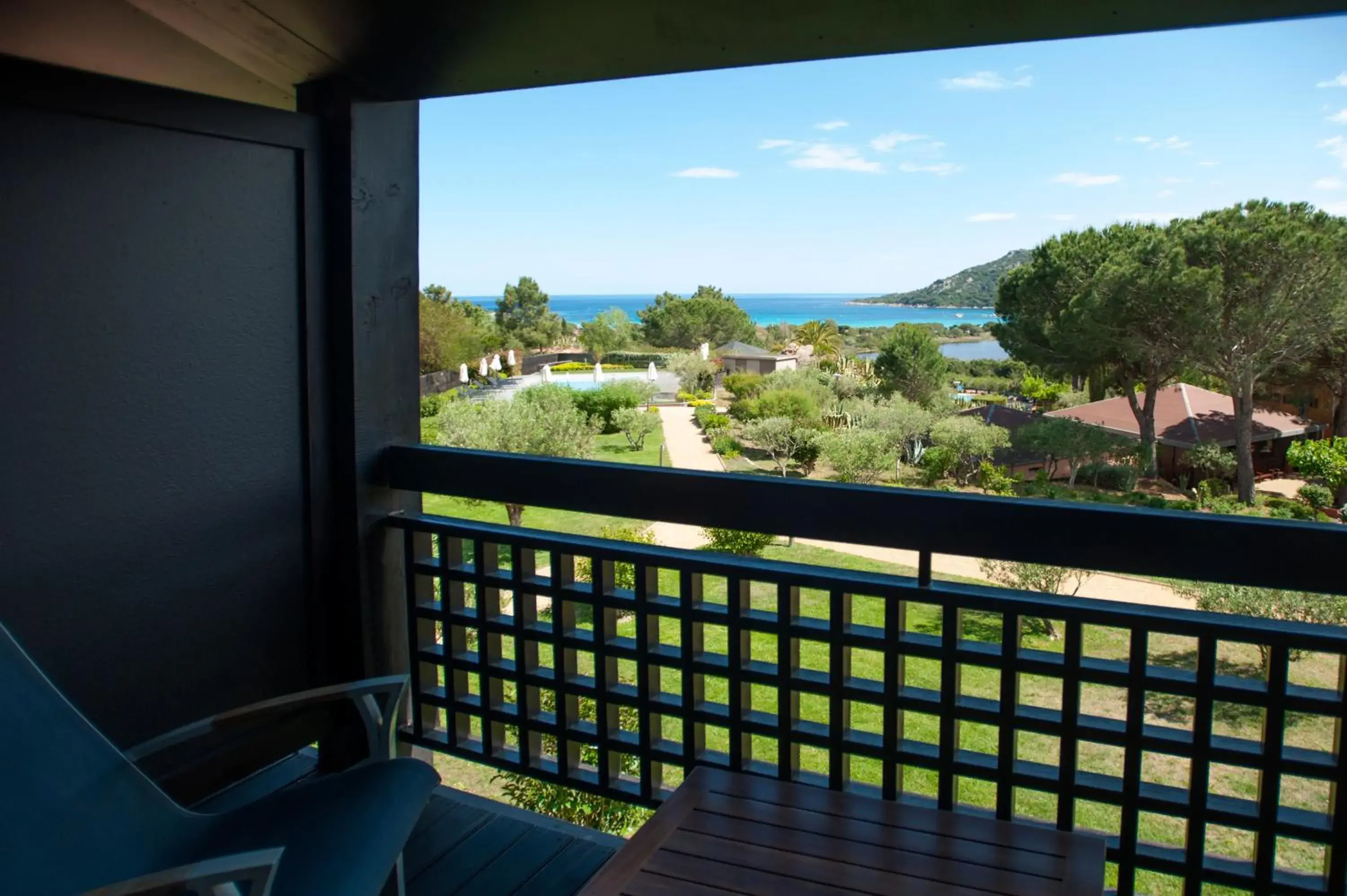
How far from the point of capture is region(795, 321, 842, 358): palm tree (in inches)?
1240

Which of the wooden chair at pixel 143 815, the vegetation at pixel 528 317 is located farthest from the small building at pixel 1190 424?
the wooden chair at pixel 143 815

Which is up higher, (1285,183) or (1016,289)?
(1285,183)

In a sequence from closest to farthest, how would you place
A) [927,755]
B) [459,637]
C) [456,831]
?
[927,755]
[456,831]
[459,637]

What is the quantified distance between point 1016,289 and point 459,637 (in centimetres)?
2553

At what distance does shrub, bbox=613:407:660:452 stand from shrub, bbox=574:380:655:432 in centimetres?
16

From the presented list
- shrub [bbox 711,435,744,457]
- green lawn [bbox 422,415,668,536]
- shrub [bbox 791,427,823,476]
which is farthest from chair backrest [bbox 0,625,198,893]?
shrub [bbox 711,435,744,457]

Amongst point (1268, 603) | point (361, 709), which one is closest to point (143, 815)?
point (361, 709)

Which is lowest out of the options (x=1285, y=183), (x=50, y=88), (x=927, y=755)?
(x=927, y=755)

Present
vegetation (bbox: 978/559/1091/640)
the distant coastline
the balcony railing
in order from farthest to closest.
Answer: the distant coastline → vegetation (bbox: 978/559/1091/640) → the balcony railing

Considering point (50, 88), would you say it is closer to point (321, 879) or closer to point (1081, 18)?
point (321, 879)

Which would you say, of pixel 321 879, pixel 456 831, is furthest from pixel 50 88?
pixel 456 831

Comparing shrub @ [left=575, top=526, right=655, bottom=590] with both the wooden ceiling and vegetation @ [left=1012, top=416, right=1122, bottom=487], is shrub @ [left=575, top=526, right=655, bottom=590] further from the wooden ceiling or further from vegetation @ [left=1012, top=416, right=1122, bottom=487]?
vegetation @ [left=1012, top=416, right=1122, bottom=487]

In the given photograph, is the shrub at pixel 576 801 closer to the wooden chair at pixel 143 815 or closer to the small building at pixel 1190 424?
the wooden chair at pixel 143 815

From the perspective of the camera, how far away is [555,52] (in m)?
1.65
